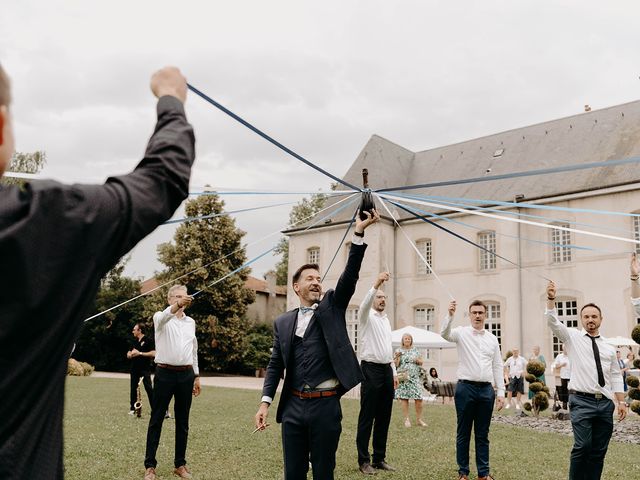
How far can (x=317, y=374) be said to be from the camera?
17.2 ft

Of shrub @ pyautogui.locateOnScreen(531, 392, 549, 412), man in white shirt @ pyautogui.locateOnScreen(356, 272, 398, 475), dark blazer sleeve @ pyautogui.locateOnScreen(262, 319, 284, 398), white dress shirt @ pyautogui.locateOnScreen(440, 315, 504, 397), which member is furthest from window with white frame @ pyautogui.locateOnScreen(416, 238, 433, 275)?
dark blazer sleeve @ pyautogui.locateOnScreen(262, 319, 284, 398)

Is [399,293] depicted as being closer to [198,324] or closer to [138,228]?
[198,324]

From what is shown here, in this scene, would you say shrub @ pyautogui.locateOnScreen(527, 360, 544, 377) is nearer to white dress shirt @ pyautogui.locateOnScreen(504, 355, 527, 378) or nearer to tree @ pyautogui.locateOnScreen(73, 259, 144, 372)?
white dress shirt @ pyautogui.locateOnScreen(504, 355, 527, 378)

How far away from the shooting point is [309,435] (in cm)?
514

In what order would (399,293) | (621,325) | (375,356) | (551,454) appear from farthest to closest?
(399,293) < (621,325) < (551,454) < (375,356)

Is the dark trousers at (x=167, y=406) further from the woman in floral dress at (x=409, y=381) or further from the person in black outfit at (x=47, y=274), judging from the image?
the woman in floral dress at (x=409, y=381)

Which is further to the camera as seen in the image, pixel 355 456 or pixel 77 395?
pixel 77 395

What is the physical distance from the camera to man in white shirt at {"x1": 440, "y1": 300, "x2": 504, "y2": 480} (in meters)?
7.91

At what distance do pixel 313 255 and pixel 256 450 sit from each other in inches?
1042

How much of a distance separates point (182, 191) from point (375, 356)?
26.2ft

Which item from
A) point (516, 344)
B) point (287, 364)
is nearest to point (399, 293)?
point (516, 344)

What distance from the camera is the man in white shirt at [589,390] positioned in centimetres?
667

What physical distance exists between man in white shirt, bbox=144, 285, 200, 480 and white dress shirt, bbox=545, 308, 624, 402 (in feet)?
14.7

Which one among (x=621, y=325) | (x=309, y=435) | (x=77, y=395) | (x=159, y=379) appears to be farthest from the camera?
(x=621, y=325)
